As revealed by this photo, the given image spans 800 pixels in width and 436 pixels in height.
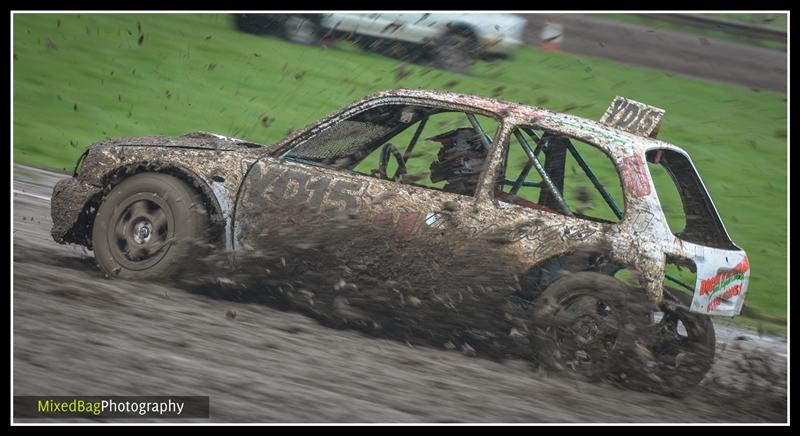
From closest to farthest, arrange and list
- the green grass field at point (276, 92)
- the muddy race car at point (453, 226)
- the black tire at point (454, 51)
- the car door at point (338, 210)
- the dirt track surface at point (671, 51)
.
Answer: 1. the muddy race car at point (453, 226)
2. the car door at point (338, 210)
3. the green grass field at point (276, 92)
4. the black tire at point (454, 51)
5. the dirt track surface at point (671, 51)

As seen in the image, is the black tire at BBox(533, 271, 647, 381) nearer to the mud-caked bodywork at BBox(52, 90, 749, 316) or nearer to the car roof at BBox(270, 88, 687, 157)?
the mud-caked bodywork at BBox(52, 90, 749, 316)

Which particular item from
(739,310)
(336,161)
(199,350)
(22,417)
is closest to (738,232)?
(739,310)

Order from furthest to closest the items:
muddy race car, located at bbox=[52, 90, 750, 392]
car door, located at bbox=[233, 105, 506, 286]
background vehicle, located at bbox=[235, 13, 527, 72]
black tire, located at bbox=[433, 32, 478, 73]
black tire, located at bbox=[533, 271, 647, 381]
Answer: black tire, located at bbox=[433, 32, 478, 73], background vehicle, located at bbox=[235, 13, 527, 72], car door, located at bbox=[233, 105, 506, 286], muddy race car, located at bbox=[52, 90, 750, 392], black tire, located at bbox=[533, 271, 647, 381]

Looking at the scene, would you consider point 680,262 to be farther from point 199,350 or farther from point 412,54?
point 412,54

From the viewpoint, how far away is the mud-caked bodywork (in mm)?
5707

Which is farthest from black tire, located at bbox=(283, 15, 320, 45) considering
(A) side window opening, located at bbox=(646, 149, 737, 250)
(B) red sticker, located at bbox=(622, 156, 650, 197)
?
(B) red sticker, located at bbox=(622, 156, 650, 197)

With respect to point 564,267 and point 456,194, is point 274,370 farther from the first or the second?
point 564,267

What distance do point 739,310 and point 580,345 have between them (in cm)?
101

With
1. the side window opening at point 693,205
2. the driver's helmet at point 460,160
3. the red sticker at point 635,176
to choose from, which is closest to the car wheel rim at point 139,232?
the driver's helmet at point 460,160

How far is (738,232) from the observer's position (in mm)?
11305

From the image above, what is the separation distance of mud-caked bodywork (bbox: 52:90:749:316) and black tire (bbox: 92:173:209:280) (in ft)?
0.31

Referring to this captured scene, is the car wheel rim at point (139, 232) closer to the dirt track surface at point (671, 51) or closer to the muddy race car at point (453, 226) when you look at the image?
the muddy race car at point (453, 226)

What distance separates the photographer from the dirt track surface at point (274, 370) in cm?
489

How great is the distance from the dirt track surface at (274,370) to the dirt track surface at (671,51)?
12042mm
